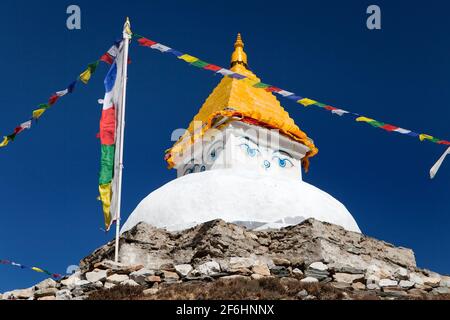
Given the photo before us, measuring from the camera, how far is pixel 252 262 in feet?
29.8

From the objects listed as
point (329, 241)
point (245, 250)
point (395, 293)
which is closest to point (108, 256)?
point (245, 250)

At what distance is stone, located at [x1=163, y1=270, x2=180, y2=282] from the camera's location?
8.74 meters

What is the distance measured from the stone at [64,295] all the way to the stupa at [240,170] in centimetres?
281

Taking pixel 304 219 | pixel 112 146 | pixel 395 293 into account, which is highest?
pixel 112 146

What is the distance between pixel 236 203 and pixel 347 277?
9.15 ft

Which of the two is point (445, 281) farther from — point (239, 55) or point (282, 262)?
point (239, 55)

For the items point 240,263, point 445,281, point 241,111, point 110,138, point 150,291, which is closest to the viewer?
point 150,291

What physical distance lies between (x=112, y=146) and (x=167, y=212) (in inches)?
69.1

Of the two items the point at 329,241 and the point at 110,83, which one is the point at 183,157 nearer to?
the point at 110,83

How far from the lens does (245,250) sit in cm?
1009

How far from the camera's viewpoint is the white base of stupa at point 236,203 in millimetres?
11117

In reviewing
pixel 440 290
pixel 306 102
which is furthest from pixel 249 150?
pixel 440 290
